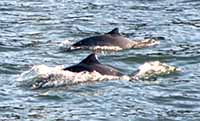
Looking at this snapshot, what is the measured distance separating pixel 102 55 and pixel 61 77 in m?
4.40

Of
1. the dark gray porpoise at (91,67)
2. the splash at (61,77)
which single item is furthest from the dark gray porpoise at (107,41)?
the dark gray porpoise at (91,67)

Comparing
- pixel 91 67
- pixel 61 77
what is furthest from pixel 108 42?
pixel 61 77

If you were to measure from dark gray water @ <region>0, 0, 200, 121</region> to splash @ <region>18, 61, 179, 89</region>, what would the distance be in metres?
0.28

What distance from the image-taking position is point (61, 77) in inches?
757

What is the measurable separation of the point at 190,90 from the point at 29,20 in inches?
470

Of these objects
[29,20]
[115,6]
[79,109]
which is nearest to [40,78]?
[79,109]

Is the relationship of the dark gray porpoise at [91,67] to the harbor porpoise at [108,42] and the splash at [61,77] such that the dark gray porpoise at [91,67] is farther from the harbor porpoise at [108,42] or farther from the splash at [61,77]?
the harbor porpoise at [108,42]

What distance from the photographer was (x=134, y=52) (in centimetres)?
2372

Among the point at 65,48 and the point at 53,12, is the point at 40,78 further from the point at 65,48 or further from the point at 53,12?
the point at 53,12

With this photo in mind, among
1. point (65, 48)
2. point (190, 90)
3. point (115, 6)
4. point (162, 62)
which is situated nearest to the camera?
point (190, 90)

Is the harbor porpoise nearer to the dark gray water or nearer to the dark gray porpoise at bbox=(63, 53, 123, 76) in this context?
the dark gray water

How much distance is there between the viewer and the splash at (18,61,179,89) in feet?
62.5

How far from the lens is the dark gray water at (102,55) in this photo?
673 inches

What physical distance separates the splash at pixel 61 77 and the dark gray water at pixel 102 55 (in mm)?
283
